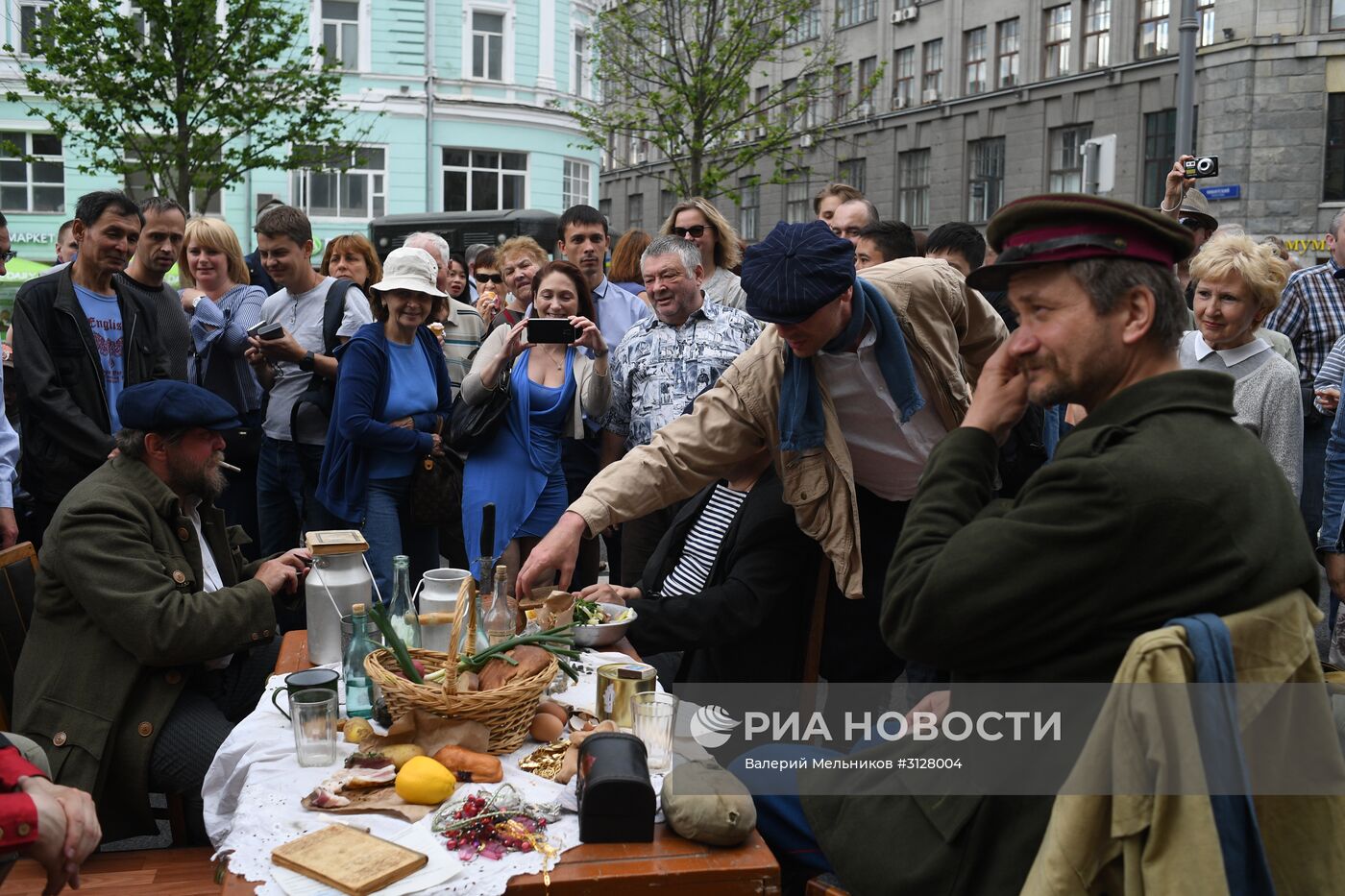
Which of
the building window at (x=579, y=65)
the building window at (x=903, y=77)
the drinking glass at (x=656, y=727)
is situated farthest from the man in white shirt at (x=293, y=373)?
the building window at (x=903, y=77)

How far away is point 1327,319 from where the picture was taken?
6457 millimetres

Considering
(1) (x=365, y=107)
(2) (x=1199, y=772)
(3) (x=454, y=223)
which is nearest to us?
(2) (x=1199, y=772)

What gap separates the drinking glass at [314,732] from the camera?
2611mm

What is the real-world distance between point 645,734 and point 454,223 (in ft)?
85.6

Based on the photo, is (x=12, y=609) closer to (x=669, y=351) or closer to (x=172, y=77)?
(x=669, y=351)

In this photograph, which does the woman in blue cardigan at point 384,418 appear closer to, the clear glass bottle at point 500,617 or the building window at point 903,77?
the clear glass bottle at point 500,617

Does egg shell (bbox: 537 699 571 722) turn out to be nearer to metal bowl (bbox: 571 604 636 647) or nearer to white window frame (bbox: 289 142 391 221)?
metal bowl (bbox: 571 604 636 647)

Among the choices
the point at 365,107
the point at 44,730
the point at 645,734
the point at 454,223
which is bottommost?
the point at 44,730

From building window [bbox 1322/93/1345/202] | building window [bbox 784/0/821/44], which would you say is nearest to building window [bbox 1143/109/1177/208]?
building window [bbox 1322/93/1345/202]

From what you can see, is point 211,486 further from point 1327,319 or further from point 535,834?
point 1327,319

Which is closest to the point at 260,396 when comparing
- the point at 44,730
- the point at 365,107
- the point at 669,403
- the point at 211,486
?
the point at 669,403

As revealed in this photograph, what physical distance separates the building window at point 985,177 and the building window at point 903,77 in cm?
339

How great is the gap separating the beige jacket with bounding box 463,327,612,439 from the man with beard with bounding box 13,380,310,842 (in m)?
2.17

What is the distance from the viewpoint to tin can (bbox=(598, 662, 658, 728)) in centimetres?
283
